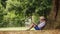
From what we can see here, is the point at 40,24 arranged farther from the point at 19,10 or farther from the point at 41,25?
the point at 19,10

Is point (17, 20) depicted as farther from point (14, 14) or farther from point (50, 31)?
point (50, 31)

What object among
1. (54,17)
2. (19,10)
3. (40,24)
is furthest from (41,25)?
(19,10)

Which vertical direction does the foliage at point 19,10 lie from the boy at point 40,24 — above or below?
above

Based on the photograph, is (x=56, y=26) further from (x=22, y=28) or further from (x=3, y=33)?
(x=3, y=33)

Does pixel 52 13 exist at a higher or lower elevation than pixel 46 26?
higher

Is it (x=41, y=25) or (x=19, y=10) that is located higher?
(x=19, y=10)

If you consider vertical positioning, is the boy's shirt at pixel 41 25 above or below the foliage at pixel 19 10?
below

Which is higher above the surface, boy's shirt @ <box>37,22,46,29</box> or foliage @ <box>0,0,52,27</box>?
foliage @ <box>0,0,52,27</box>

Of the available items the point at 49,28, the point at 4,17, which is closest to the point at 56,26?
the point at 49,28

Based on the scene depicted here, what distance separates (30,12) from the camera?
149 centimetres

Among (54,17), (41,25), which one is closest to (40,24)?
(41,25)

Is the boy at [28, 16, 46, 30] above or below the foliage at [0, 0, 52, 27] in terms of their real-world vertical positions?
below

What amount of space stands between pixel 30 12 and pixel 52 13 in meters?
0.22

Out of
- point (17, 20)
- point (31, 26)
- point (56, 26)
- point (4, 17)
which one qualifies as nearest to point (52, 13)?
point (56, 26)
